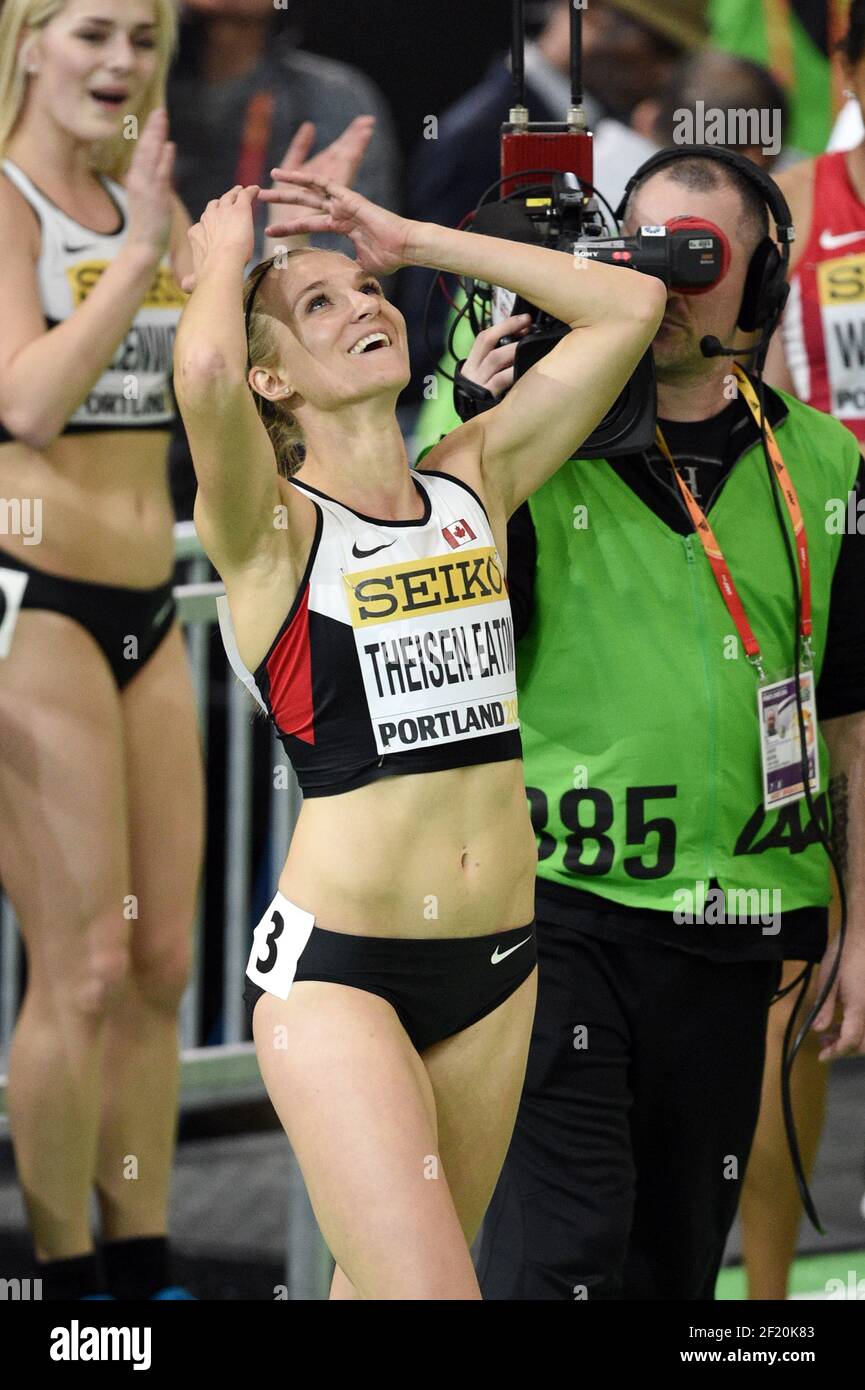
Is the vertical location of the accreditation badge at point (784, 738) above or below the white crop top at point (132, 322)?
below

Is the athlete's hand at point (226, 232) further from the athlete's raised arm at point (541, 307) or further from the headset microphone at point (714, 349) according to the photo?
the headset microphone at point (714, 349)

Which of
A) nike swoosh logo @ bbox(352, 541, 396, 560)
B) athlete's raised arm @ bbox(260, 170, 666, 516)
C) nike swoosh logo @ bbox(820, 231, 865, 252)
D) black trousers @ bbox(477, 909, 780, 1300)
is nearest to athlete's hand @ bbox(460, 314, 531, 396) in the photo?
athlete's raised arm @ bbox(260, 170, 666, 516)

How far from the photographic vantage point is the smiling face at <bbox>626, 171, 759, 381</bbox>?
2691mm

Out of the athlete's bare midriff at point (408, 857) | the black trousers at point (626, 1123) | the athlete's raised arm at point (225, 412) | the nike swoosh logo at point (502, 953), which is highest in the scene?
the athlete's raised arm at point (225, 412)

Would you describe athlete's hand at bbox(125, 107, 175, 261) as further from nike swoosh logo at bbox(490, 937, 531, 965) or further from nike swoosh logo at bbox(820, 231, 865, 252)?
nike swoosh logo at bbox(490, 937, 531, 965)

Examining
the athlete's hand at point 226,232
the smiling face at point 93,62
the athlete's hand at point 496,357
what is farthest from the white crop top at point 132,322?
the athlete's hand at point 226,232

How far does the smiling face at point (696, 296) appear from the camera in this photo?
2.69m

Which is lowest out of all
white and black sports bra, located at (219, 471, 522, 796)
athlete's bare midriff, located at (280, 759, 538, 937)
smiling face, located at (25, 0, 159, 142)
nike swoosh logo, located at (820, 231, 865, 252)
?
athlete's bare midriff, located at (280, 759, 538, 937)

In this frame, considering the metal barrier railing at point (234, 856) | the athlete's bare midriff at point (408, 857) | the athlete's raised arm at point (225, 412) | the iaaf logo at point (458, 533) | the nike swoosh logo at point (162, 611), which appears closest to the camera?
the athlete's raised arm at point (225, 412)

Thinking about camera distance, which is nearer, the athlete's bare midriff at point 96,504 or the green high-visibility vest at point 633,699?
the green high-visibility vest at point 633,699

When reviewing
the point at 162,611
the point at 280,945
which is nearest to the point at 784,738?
the point at 280,945

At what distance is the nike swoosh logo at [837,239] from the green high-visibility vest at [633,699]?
135cm

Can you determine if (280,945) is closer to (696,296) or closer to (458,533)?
(458,533)
